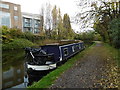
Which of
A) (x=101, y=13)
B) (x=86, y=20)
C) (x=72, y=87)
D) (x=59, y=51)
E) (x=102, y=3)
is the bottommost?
(x=72, y=87)

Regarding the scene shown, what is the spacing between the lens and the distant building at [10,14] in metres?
32.5

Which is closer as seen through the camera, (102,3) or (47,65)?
(47,65)

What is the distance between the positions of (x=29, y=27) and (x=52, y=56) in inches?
1471

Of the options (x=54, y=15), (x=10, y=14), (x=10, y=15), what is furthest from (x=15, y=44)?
(x=10, y=14)

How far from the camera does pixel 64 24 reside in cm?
3133

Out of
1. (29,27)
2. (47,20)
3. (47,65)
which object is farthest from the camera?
(29,27)

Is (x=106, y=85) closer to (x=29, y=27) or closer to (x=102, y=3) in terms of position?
(x=102, y=3)

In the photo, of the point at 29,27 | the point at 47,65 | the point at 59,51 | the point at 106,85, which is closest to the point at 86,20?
the point at 59,51

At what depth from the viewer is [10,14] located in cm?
3438

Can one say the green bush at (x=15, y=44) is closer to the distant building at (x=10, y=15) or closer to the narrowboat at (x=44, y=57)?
the distant building at (x=10, y=15)

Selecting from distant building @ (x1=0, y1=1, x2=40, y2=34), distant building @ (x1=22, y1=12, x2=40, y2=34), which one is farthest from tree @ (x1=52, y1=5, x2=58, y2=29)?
distant building @ (x1=22, y1=12, x2=40, y2=34)

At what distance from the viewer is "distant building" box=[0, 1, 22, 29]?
3250 cm

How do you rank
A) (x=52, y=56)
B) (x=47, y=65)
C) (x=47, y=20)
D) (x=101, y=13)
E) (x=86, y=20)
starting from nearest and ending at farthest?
1. (x=47, y=65)
2. (x=52, y=56)
3. (x=86, y=20)
4. (x=101, y=13)
5. (x=47, y=20)

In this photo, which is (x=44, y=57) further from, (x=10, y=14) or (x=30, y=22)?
(x=30, y=22)
